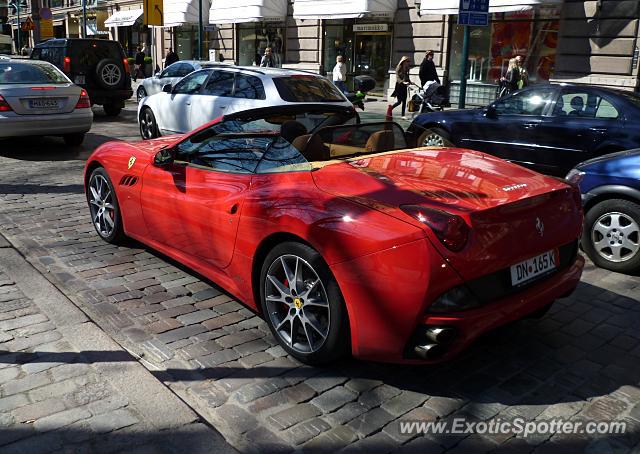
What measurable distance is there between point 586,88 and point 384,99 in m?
14.5

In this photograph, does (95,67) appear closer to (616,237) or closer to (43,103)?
(43,103)

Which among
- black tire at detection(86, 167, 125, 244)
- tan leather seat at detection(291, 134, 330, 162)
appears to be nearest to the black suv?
black tire at detection(86, 167, 125, 244)

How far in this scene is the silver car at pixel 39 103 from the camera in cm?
963

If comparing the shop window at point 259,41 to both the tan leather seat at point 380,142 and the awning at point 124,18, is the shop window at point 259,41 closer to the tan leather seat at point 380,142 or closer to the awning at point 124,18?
the awning at point 124,18

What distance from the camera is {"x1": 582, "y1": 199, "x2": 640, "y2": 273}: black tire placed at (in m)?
5.09

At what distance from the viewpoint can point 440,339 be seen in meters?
2.89

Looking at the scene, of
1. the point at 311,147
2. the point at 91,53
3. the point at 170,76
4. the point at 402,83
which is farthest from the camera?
the point at 402,83

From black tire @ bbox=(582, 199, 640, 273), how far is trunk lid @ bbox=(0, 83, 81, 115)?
8.43 meters

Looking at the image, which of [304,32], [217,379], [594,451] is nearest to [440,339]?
[594,451]

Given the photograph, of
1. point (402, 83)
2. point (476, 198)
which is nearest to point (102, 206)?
point (476, 198)

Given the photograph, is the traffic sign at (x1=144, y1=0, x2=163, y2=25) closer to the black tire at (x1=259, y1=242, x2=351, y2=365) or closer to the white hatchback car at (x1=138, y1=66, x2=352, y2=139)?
the white hatchback car at (x1=138, y1=66, x2=352, y2=139)

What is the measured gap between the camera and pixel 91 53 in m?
15.5

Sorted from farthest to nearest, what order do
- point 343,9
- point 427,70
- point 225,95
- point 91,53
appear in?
point 343,9
point 427,70
point 91,53
point 225,95
